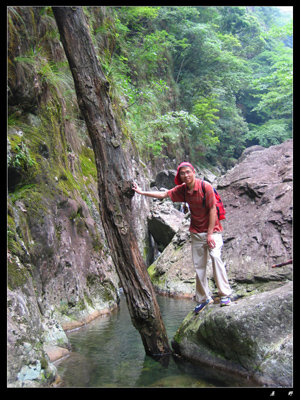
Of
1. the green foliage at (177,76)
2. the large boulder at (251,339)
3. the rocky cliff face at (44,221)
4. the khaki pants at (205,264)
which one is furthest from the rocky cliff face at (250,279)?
the green foliage at (177,76)

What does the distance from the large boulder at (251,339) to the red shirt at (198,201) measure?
106cm

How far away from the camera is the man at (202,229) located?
4.70m

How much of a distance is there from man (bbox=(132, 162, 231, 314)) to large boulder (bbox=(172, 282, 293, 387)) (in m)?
0.30

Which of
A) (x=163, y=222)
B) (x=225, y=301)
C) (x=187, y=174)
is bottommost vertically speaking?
(x=225, y=301)

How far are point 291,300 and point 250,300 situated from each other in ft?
1.66

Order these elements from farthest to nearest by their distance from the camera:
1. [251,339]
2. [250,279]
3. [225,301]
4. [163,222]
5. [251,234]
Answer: [163,222] → [251,234] → [250,279] → [225,301] → [251,339]

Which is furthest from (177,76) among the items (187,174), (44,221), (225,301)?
(225,301)

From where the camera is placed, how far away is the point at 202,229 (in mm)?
4883

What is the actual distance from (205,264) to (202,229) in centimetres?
52

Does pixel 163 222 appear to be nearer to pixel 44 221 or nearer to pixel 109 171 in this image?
pixel 44 221

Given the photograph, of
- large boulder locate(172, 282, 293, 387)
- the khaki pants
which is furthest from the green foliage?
large boulder locate(172, 282, 293, 387)

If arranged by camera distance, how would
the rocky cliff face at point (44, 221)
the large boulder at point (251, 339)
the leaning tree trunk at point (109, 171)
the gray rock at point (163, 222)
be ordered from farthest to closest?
the gray rock at point (163, 222), the leaning tree trunk at point (109, 171), the rocky cliff face at point (44, 221), the large boulder at point (251, 339)

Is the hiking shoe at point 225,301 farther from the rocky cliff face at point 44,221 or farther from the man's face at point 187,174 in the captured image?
the rocky cliff face at point 44,221
